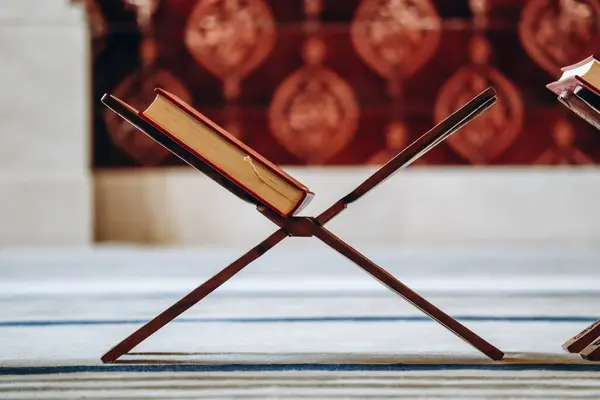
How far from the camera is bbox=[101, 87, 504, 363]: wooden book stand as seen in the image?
1.13m

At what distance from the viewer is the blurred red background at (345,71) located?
3.68 meters

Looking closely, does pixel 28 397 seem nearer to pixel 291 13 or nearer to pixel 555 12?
pixel 291 13

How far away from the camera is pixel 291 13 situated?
12.1 ft

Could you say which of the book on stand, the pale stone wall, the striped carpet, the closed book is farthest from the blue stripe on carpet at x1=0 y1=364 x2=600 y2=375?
the pale stone wall

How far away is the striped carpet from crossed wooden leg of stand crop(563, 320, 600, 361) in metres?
0.02

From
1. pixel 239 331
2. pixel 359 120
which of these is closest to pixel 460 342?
pixel 239 331

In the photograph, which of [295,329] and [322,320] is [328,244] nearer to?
[295,329]

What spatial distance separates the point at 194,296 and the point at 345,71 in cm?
263

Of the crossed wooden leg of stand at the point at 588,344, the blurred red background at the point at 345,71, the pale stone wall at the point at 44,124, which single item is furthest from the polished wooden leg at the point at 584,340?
the pale stone wall at the point at 44,124

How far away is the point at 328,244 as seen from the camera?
3.79 feet

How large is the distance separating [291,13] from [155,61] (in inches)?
23.9

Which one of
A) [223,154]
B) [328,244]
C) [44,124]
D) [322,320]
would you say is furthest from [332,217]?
[44,124]

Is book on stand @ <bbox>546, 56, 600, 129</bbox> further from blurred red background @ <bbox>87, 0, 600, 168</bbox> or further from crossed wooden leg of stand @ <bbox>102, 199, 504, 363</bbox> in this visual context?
blurred red background @ <bbox>87, 0, 600, 168</bbox>

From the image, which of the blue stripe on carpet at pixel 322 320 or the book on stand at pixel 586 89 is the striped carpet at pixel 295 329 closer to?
the blue stripe on carpet at pixel 322 320
